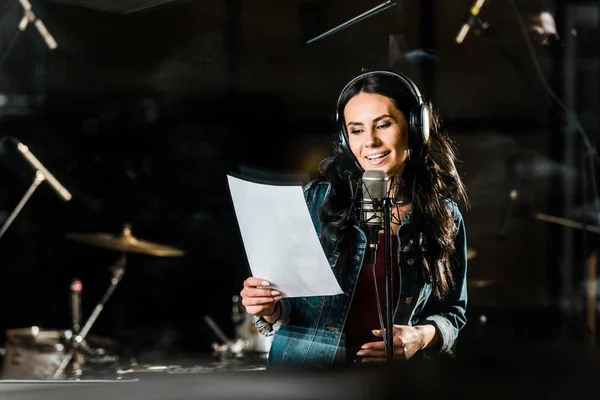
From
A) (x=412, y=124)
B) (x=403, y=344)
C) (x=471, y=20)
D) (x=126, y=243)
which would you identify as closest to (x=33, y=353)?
(x=126, y=243)

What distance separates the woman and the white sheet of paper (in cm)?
4

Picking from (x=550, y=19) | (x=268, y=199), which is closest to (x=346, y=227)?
(x=268, y=199)

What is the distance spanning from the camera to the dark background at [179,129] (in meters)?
2.67

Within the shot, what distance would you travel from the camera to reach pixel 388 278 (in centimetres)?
253

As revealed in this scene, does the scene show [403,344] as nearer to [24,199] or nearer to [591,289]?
[591,289]

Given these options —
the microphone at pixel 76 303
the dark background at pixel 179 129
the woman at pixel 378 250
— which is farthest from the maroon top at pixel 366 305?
the microphone at pixel 76 303

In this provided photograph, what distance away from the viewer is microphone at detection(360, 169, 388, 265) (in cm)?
254

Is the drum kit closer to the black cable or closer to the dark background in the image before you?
the dark background

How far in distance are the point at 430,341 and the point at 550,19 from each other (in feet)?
4.22

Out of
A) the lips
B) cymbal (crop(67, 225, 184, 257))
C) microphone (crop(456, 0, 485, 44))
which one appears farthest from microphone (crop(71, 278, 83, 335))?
microphone (crop(456, 0, 485, 44))

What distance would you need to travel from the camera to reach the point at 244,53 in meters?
2.71

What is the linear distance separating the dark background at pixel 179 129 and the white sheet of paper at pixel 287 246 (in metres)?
0.13

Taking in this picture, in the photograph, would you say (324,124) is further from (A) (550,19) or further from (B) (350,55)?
(A) (550,19)

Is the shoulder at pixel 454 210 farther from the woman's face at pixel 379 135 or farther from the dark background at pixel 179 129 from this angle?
the woman's face at pixel 379 135
